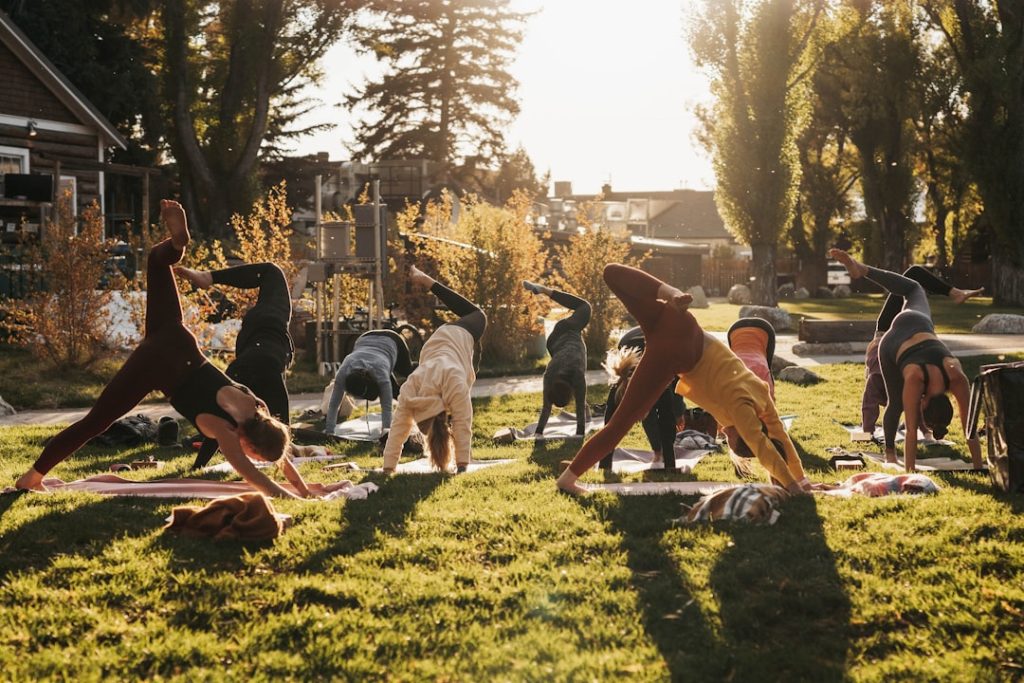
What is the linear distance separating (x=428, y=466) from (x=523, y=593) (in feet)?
14.5

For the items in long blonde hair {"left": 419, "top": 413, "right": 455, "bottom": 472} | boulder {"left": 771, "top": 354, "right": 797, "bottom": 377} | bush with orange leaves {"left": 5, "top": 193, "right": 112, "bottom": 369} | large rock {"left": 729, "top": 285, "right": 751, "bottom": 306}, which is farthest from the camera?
large rock {"left": 729, "top": 285, "right": 751, "bottom": 306}

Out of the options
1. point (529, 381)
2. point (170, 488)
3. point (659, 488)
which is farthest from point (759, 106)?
point (170, 488)

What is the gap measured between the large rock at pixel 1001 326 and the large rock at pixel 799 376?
8.83 m

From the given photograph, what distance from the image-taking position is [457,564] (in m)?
5.56

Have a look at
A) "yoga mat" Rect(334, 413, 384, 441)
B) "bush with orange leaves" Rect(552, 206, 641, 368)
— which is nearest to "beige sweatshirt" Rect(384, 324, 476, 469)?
"yoga mat" Rect(334, 413, 384, 441)

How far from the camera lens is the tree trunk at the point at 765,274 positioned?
1358 inches

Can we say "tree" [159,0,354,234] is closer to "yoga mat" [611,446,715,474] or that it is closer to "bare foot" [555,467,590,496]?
"yoga mat" [611,446,715,474]

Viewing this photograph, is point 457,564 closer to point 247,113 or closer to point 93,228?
point 93,228

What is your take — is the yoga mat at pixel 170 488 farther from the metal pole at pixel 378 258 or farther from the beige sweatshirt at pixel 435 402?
the metal pole at pixel 378 258

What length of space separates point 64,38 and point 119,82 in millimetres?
1941

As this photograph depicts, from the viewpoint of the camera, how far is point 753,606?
482 cm

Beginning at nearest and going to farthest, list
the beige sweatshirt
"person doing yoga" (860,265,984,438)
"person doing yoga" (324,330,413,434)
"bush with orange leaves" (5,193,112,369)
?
1. the beige sweatshirt
2. "person doing yoga" (860,265,984,438)
3. "person doing yoga" (324,330,413,434)
4. "bush with orange leaves" (5,193,112,369)

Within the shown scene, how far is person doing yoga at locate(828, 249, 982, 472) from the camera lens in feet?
26.8

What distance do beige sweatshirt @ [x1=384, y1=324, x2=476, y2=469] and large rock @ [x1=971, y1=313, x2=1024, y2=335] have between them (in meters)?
18.0
